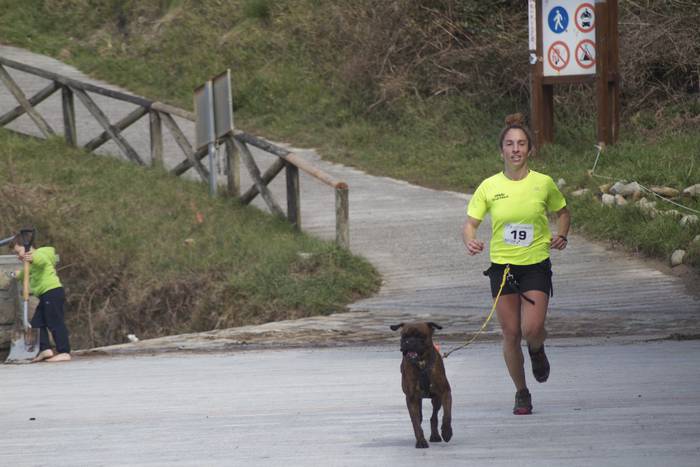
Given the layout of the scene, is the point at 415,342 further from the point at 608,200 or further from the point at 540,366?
the point at 608,200

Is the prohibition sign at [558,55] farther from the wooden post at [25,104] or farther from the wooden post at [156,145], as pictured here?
the wooden post at [25,104]

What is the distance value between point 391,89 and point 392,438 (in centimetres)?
1674

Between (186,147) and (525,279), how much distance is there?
12.4 meters

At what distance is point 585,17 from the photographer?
1928cm

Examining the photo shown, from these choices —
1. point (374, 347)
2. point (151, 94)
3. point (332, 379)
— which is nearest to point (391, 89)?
point (151, 94)

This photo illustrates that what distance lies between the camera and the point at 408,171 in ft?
68.5

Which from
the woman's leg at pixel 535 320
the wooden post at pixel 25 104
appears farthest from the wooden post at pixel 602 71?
the woman's leg at pixel 535 320

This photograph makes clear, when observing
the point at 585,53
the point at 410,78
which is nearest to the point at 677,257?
the point at 585,53

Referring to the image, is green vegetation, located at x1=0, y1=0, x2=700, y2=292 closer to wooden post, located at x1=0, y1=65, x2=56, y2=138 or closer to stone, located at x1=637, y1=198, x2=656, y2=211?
stone, located at x1=637, y1=198, x2=656, y2=211

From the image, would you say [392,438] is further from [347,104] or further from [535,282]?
[347,104]

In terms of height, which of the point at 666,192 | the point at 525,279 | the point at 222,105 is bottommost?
the point at 525,279

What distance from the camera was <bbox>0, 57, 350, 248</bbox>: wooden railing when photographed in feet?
53.1

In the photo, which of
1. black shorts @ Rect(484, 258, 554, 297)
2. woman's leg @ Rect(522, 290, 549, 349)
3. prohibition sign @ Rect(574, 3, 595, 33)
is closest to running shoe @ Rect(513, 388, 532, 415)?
woman's leg @ Rect(522, 290, 549, 349)

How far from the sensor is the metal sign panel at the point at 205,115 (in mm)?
18375
